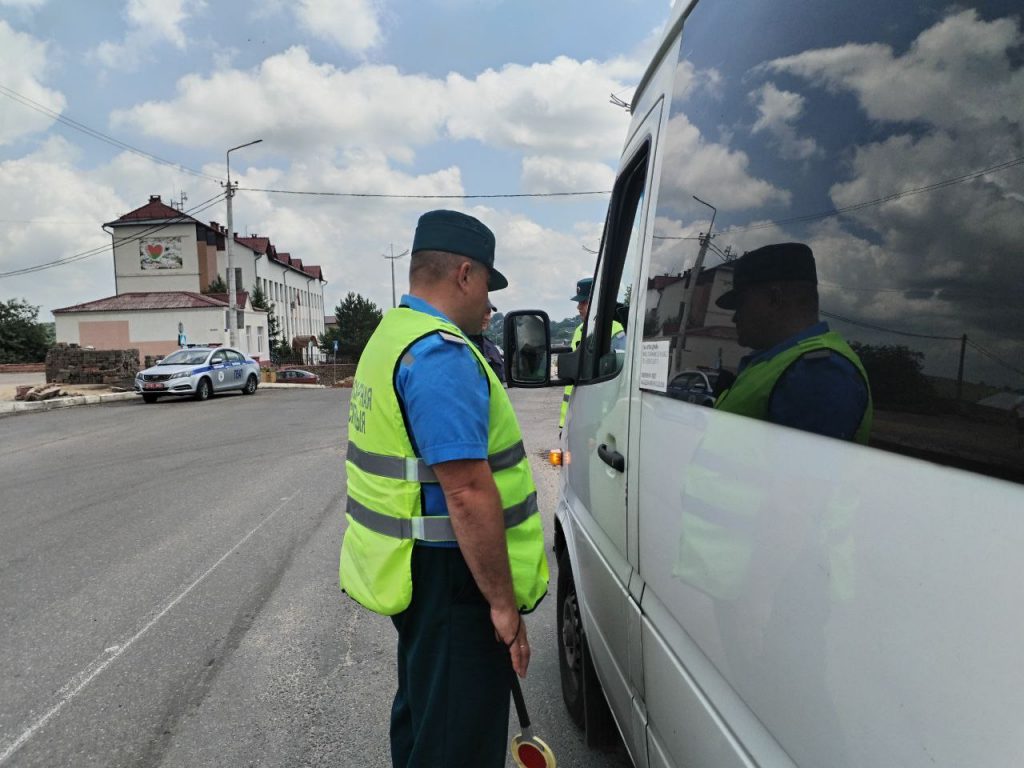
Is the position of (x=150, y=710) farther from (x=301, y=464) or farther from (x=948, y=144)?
(x=301, y=464)

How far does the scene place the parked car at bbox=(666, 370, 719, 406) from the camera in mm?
1457

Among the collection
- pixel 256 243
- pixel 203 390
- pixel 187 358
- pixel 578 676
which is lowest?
pixel 203 390

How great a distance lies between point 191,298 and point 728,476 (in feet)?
158

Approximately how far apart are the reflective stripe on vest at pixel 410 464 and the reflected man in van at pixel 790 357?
2.08ft

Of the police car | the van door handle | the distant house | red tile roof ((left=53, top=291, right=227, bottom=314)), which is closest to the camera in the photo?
the distant house

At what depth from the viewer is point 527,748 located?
2.07m

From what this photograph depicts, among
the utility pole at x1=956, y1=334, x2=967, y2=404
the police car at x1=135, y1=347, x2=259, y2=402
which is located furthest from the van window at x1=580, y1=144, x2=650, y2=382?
the police car at x1=135, y1=347, x2=259, y2=402

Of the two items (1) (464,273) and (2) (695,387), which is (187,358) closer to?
(1) (464,273)

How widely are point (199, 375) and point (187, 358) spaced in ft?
3.57

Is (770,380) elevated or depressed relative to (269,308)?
depressed

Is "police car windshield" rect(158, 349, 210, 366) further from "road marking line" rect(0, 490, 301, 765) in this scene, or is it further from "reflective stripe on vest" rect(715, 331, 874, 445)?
"reflective stripe on vest" rect(715, 331, 874, 445)

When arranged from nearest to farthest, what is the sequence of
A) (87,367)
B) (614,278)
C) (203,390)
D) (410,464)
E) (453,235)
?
(410,464)
(453,235)
(614,278)
(203,390)
(87,367)

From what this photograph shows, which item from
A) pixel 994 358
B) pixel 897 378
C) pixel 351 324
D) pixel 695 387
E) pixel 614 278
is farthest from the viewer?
pixel 351 324

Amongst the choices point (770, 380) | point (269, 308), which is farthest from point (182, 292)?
point (770, 380)
